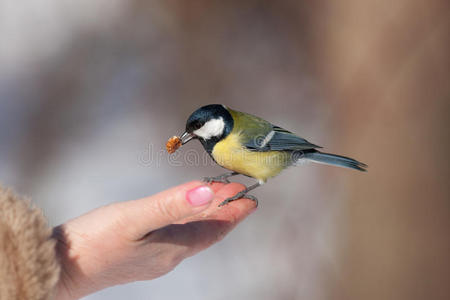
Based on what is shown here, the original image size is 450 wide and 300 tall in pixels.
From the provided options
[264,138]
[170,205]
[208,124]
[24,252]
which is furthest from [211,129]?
[24,252]

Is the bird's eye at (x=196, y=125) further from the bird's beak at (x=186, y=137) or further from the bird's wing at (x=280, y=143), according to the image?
the bird's wing at (x=280, y=143)

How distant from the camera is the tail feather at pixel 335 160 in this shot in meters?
1.02

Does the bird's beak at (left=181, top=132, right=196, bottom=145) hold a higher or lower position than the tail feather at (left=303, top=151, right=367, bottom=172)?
higher

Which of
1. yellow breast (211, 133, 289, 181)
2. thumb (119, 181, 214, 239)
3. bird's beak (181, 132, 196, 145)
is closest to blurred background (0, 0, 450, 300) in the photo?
yellow breast (211, 133, 289, 181)

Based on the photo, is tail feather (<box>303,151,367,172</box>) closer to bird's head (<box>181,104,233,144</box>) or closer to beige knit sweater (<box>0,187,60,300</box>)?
bird's head (<box>181,104,233,144</box>)

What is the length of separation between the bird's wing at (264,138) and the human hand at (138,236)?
0.73 feet

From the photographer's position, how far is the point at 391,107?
125 cm

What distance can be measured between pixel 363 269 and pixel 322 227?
18cm

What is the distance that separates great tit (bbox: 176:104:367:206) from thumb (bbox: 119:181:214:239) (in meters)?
0.35

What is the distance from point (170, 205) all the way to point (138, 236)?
0.11 m

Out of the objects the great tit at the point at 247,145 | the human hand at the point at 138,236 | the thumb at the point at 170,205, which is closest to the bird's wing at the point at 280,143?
the great tit at the point at 247,145

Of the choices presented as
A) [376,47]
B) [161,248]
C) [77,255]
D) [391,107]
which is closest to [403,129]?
[391,107]

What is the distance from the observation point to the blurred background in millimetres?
1223

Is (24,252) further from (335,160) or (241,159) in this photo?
(335,160)
